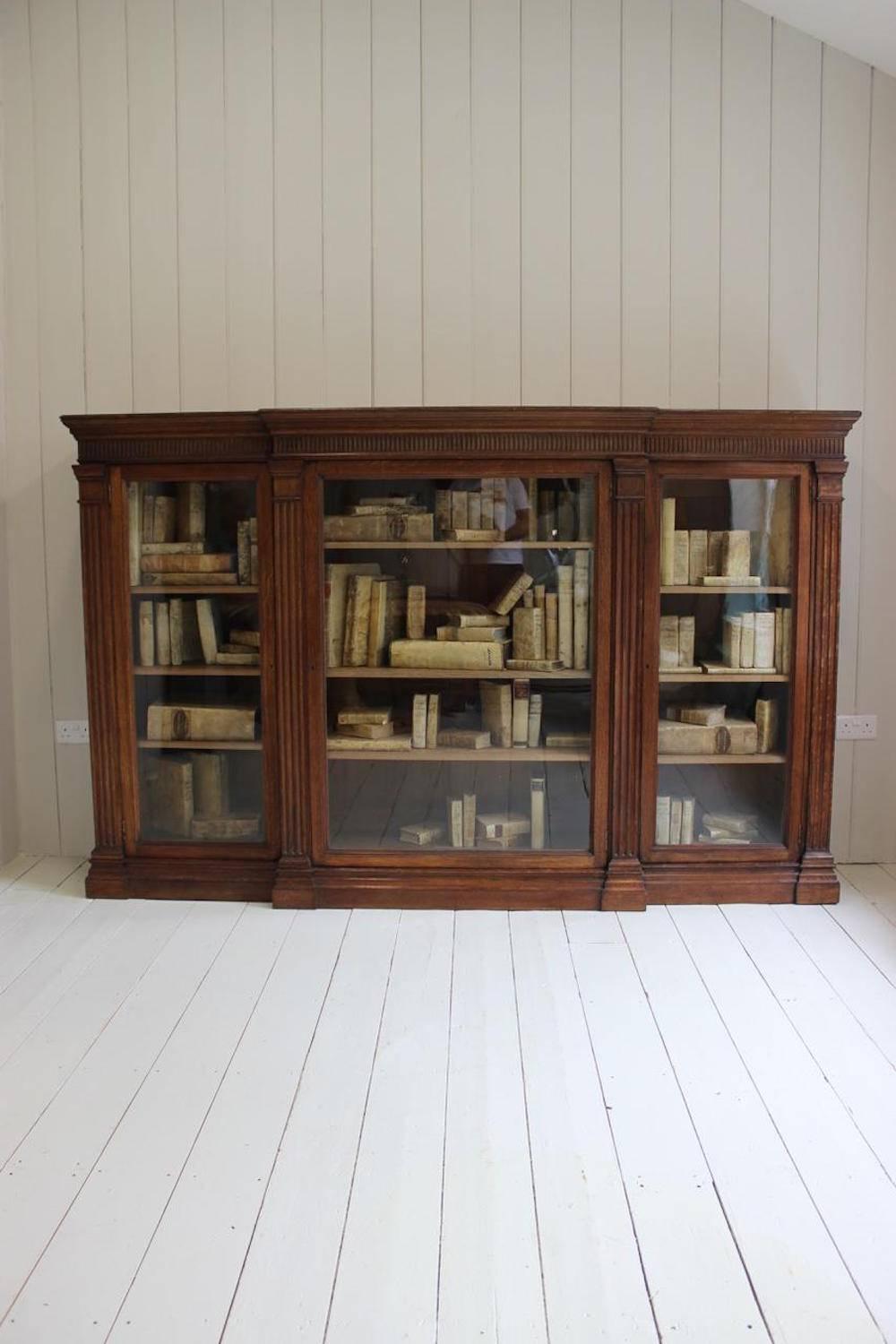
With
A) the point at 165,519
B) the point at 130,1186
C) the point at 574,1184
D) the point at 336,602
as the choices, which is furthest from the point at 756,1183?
the point at 165,519

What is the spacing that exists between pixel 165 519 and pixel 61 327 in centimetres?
86

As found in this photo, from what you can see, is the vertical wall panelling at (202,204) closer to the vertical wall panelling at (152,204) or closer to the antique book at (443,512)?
the vertical wall panelling at (152,204)

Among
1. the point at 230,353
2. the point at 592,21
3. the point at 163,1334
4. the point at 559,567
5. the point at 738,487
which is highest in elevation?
the point at 592,21

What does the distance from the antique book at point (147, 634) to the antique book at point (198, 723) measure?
0.47ft

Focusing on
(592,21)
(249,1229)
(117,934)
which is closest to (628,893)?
(117,934)

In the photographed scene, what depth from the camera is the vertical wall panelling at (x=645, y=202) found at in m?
3.66

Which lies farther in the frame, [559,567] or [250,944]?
[559,567]

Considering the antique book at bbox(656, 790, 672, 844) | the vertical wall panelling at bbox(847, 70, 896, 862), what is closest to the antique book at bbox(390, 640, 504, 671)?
the antique book at bbox(656, 790, 672, 844)

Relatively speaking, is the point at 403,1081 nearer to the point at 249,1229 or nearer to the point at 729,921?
the point at 249,1229

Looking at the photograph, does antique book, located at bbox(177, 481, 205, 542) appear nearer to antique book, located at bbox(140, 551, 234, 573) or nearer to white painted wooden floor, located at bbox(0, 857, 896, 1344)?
antique book, located at bbox(140, 551, 234, 573)

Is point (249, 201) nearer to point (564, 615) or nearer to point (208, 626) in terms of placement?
point (208, 626)

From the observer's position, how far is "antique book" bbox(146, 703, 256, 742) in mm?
3545

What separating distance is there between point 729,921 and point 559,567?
3.78 feet

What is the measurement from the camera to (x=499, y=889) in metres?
3.46
